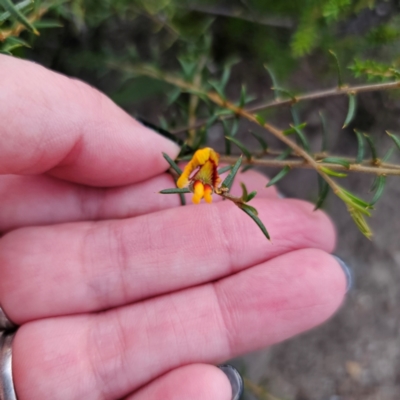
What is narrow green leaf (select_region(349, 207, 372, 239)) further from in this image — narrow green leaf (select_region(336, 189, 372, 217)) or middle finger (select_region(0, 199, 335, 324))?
middle finger (select_region(0, 199, 335, 324))

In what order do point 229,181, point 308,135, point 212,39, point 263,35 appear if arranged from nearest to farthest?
point 229,181 < point 263,35 < point 212,39 < point 308,135

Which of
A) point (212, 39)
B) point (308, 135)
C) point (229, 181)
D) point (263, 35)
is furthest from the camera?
point (308, 135)

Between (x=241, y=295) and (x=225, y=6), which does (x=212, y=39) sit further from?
(x=241, y=295)

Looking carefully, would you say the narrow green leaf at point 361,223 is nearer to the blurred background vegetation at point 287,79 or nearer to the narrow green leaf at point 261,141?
the narrow green leaf at point 261,141

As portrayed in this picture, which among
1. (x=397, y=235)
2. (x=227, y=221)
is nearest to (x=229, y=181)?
(x=227, y=221)

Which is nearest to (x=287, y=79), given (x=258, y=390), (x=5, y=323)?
(x=258, y=390)

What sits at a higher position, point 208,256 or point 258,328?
point 208,256

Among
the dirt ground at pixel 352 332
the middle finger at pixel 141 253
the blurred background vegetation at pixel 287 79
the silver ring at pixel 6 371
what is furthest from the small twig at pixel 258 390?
the silver ring at pixel 6 371
